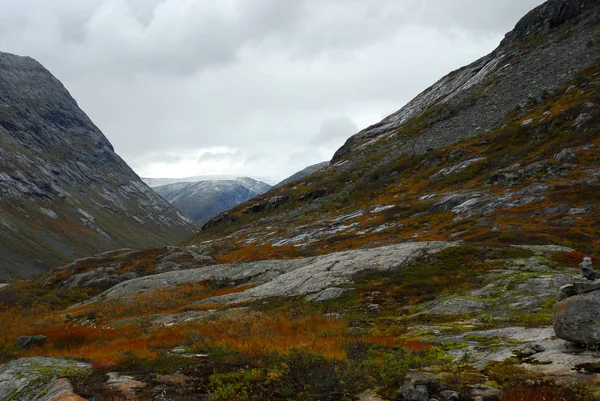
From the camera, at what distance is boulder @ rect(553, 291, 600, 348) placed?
882 centimetres

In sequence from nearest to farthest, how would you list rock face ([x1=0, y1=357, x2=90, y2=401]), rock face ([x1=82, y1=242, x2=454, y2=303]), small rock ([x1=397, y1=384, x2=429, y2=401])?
small rock ([x1=397, y1=384, x2=429, y2=401]), rock face ([x1=0, y1=357, x2=90, y2=401]), rock face ([x1=82, y1=242, x2=454, y2=303])

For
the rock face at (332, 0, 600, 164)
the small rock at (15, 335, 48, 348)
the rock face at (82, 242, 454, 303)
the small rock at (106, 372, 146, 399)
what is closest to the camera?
the small rock at (106, 372, 146, 399)

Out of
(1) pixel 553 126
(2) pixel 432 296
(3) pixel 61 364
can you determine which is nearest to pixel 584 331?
(2) pixel 432 296

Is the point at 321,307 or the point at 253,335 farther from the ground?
the point at 253,335

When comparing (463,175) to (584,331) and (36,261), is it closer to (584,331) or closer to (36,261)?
(584,331)

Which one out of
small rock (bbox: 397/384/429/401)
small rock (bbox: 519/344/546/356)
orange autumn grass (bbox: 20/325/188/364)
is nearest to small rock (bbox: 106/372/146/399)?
orange autumn grass (bbox: 20/325/188/364)

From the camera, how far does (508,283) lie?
20.6 meters

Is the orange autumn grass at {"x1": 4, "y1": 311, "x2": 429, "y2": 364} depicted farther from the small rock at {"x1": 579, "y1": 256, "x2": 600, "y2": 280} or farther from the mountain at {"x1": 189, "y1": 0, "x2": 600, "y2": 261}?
the mountain at {"x1": 189, "y1": 0, "x2": 600, "y2": 261}

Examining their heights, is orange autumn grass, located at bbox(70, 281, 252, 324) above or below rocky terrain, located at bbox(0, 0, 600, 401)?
below

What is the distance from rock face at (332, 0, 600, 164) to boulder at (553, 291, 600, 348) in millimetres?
88656

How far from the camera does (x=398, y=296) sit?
76.3ft

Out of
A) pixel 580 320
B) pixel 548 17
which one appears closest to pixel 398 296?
pixel 580 320

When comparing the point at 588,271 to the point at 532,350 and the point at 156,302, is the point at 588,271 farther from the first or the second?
the point at 156,302

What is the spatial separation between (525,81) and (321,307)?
100386mm
